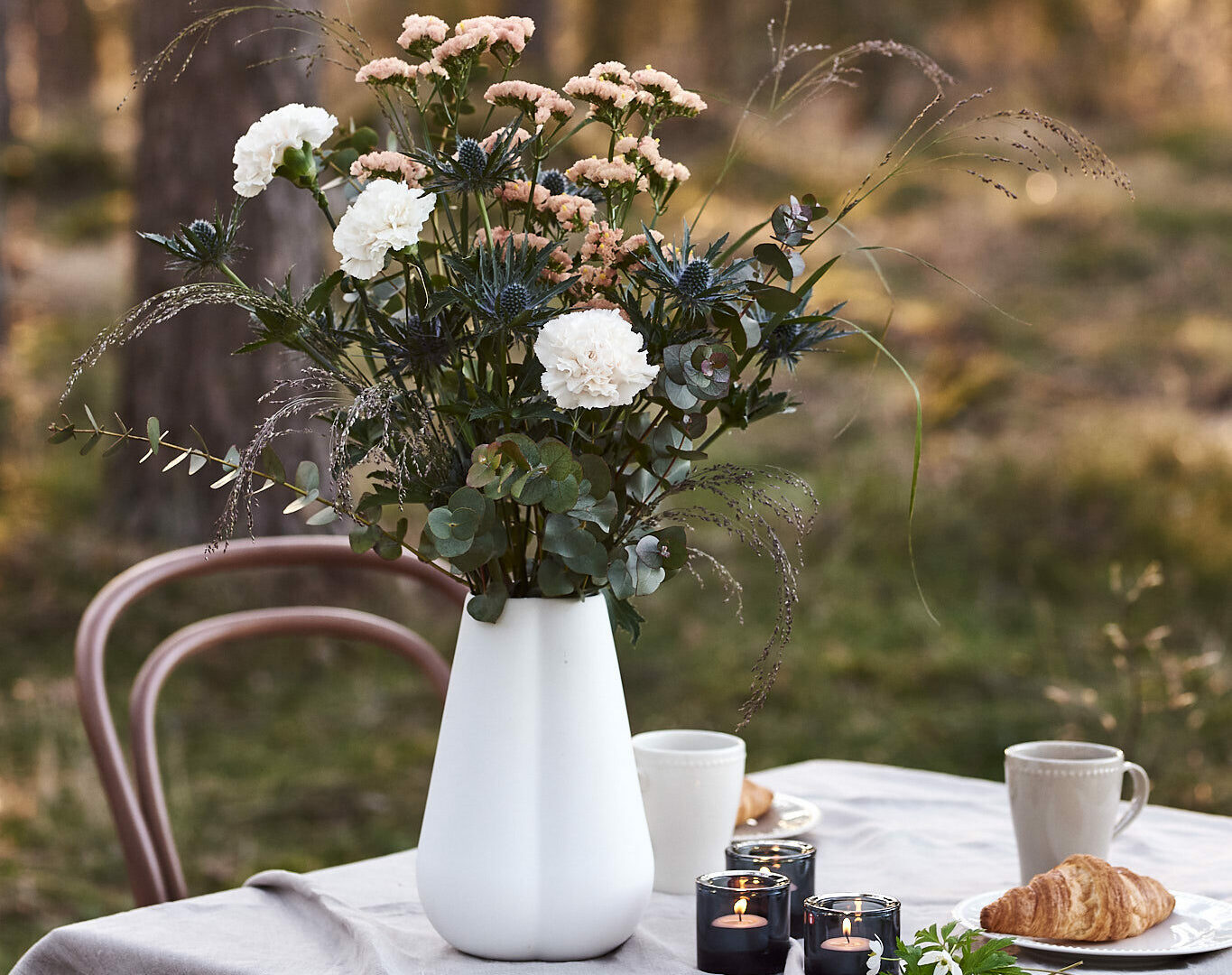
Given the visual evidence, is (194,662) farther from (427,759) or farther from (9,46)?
(9,46)

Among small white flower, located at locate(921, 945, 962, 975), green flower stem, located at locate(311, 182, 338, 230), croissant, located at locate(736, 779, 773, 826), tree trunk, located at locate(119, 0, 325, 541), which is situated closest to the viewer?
small white flower, located at locate(921, 945, 962, 975)

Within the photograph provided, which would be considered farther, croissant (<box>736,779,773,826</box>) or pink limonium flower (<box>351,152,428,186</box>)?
croissant (<box>736,779,773,826</box>)

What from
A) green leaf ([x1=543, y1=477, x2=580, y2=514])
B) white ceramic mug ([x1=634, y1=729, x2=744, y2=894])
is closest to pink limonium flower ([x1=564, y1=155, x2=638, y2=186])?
green leaf ([x1=543, y1=477, x2=580, y2=514])

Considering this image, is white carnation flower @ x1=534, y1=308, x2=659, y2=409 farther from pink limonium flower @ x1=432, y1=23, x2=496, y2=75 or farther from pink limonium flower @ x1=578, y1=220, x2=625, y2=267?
pink limonium flower @ x1=432, y1=23, x2=496, y2=75

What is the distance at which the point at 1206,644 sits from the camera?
354 centimetres

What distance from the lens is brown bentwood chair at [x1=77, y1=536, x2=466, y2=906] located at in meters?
1.31

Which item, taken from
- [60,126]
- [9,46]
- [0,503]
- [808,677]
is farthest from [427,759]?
[60,126]

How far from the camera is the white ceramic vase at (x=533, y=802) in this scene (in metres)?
0.92

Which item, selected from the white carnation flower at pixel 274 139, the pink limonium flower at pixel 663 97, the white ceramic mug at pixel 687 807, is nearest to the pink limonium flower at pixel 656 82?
the pink limonium flower at pixel 663 97

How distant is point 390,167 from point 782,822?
2.22ft

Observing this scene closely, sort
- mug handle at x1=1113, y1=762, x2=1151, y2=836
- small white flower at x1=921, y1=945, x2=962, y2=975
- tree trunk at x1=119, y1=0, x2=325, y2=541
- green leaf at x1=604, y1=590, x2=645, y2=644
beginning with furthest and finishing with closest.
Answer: tree trunk at x1=119, y1=0, x2=325, y2=541
mug handle at x1=1113, y1=762, x2=1151, y2=836
green leaf at x1=604, y1=590, x2=645, y2=644
small white flower at x1=921, y1=945, x2=962, y2=975

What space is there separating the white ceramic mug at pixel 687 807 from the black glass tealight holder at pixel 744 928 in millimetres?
191

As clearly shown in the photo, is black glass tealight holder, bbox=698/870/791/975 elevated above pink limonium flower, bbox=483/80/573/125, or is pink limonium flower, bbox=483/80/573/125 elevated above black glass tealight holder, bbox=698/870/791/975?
pink limonium flower, bbox=483/80/573/125

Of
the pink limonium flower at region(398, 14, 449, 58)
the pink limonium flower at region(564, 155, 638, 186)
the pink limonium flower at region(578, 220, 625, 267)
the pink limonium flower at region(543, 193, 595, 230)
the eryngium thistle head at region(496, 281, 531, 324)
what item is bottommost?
the eryngium thistle head at region(496, 281, 531, 324)
